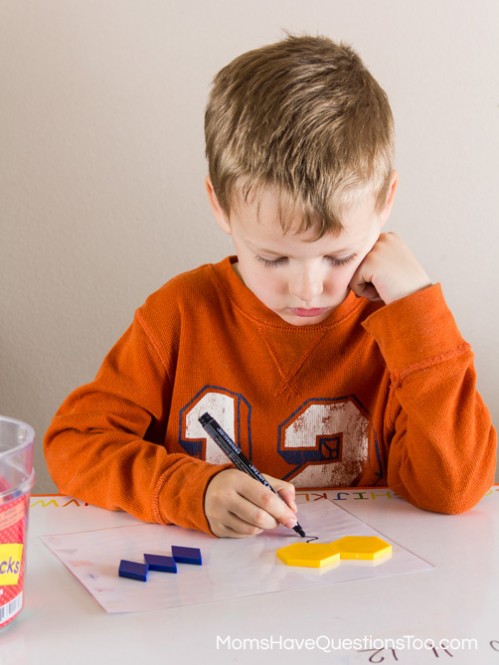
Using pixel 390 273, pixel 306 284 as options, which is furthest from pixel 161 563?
pixel 390 273

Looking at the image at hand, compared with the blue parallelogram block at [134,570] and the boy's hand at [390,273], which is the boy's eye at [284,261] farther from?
the blue parallelogram block at [134,570]

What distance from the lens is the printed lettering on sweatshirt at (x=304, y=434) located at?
1040 mm

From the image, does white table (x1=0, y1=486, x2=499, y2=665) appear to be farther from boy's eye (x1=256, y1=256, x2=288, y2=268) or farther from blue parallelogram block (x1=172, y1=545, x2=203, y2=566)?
boy's eye (x1=256, y1=256, x2=288, y2=268)

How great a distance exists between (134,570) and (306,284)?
316mm

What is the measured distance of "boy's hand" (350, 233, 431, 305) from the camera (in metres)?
0.97

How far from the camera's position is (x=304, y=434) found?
1.05 metres

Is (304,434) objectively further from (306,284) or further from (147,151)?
(147,151)

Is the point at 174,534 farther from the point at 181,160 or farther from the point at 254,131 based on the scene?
the point at 181,160

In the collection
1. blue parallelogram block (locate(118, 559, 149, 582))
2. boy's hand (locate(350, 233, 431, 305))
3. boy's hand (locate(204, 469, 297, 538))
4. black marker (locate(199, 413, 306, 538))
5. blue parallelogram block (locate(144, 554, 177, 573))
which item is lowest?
blue parallelogram block (locate(144, 554, 177, 573))

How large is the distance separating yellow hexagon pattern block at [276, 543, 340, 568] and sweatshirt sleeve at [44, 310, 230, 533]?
90 mm

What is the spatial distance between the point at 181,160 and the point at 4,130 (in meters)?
0.26

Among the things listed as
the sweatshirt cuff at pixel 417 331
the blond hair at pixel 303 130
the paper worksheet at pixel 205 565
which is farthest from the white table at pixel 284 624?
the blond hair at pixel 303 130

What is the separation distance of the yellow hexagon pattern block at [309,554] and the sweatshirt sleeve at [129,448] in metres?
0.09

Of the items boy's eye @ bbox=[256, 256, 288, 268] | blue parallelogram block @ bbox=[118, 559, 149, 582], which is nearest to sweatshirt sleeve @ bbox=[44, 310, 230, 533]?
blue parallelogram block @ bbox=[118, 559, 149, 582]
